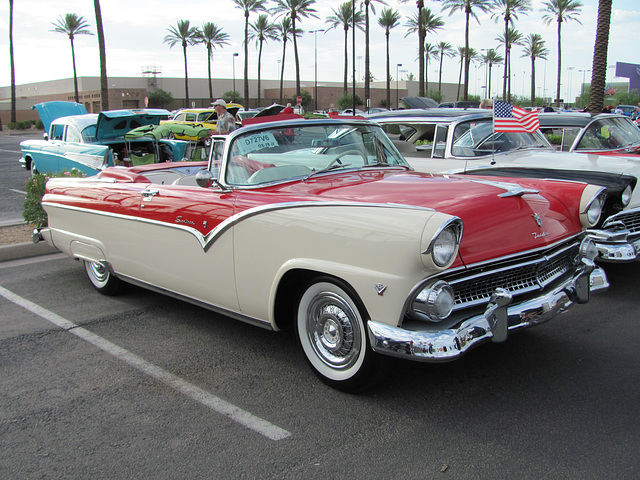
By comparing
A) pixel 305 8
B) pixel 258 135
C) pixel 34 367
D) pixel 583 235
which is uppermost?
pixel 305 8

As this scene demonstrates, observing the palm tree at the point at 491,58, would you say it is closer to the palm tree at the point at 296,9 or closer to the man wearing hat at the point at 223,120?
the palm tree at the point at 296,9

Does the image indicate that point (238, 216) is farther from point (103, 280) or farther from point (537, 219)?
point (103, 280)

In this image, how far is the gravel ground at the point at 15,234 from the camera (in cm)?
727

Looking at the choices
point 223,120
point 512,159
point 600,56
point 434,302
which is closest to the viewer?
point 434,302

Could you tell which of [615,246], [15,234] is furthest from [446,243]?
[15,234]

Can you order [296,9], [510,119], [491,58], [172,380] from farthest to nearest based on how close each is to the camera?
[491,58] → [296,9] → [510,119] → [172,380]

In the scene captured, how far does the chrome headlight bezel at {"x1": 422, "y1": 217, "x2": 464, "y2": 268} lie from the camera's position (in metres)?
2.78

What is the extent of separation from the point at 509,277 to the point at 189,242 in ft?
7.07

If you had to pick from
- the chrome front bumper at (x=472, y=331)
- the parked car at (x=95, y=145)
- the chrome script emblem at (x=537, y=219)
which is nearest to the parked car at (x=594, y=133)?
the chrome script emblem at (x=537, y=219)

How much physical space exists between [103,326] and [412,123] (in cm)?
492

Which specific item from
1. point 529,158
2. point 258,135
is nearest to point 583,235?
point 258,135

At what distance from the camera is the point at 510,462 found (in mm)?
2650

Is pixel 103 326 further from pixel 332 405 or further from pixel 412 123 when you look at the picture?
pixel 412 123

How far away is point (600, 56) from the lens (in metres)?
15.0
